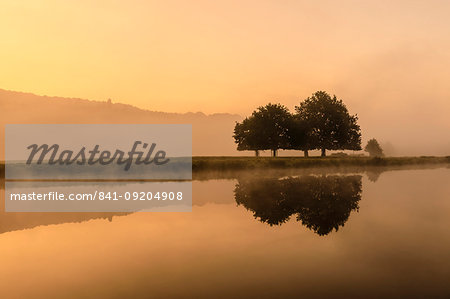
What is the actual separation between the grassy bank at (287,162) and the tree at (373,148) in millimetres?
61720

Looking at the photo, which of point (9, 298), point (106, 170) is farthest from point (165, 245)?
point (106, 170)

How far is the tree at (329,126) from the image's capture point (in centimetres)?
11838

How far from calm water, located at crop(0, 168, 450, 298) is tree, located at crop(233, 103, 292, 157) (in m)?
83.8

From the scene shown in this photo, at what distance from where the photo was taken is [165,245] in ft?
57.9

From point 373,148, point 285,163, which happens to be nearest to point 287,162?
point 285,163

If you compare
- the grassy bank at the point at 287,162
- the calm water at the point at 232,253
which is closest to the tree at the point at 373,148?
the grassy bank at the point at 287,162

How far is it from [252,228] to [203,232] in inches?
105

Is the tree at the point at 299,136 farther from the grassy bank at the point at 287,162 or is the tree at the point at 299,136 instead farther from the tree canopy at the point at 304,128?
the grassy bank at the point at 287,162

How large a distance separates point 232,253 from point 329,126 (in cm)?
10767

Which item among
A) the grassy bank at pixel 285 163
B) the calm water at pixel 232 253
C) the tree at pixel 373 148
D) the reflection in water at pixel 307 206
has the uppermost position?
the tree at pixel 373 148

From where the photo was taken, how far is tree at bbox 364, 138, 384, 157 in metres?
190

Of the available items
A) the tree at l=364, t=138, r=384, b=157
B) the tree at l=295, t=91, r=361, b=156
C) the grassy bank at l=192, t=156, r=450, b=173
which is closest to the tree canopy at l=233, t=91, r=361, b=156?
the tree at l=295, t=91, r=361, b=156

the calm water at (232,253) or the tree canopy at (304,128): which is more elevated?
the tree canopy at (304,128)

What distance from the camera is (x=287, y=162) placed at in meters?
83.3
